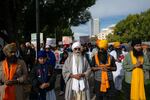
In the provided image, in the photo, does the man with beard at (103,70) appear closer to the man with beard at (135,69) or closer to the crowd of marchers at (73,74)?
the crowd of marchers at (73,74)

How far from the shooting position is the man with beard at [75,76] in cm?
977

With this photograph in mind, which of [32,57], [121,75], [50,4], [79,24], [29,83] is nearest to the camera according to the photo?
[29,83]

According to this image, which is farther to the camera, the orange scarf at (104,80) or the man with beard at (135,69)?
the orange scarf at (104,80)

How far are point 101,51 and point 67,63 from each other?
1.08 metres

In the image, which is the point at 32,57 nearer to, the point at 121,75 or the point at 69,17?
the point at 121,75

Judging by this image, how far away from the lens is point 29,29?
3556cm

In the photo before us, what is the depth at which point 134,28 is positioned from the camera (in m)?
137

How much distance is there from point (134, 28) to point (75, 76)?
128703 mm

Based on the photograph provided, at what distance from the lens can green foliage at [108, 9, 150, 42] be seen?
433 feet

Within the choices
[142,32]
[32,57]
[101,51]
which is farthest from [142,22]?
[101,51]

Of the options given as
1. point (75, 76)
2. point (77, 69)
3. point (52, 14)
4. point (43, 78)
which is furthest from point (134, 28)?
point (43, 78)

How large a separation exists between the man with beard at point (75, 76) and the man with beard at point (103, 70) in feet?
2.27

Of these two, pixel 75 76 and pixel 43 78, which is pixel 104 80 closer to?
pixel 75 76

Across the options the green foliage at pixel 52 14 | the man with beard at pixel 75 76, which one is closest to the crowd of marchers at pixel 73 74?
the man with beard at pixel 75 76
